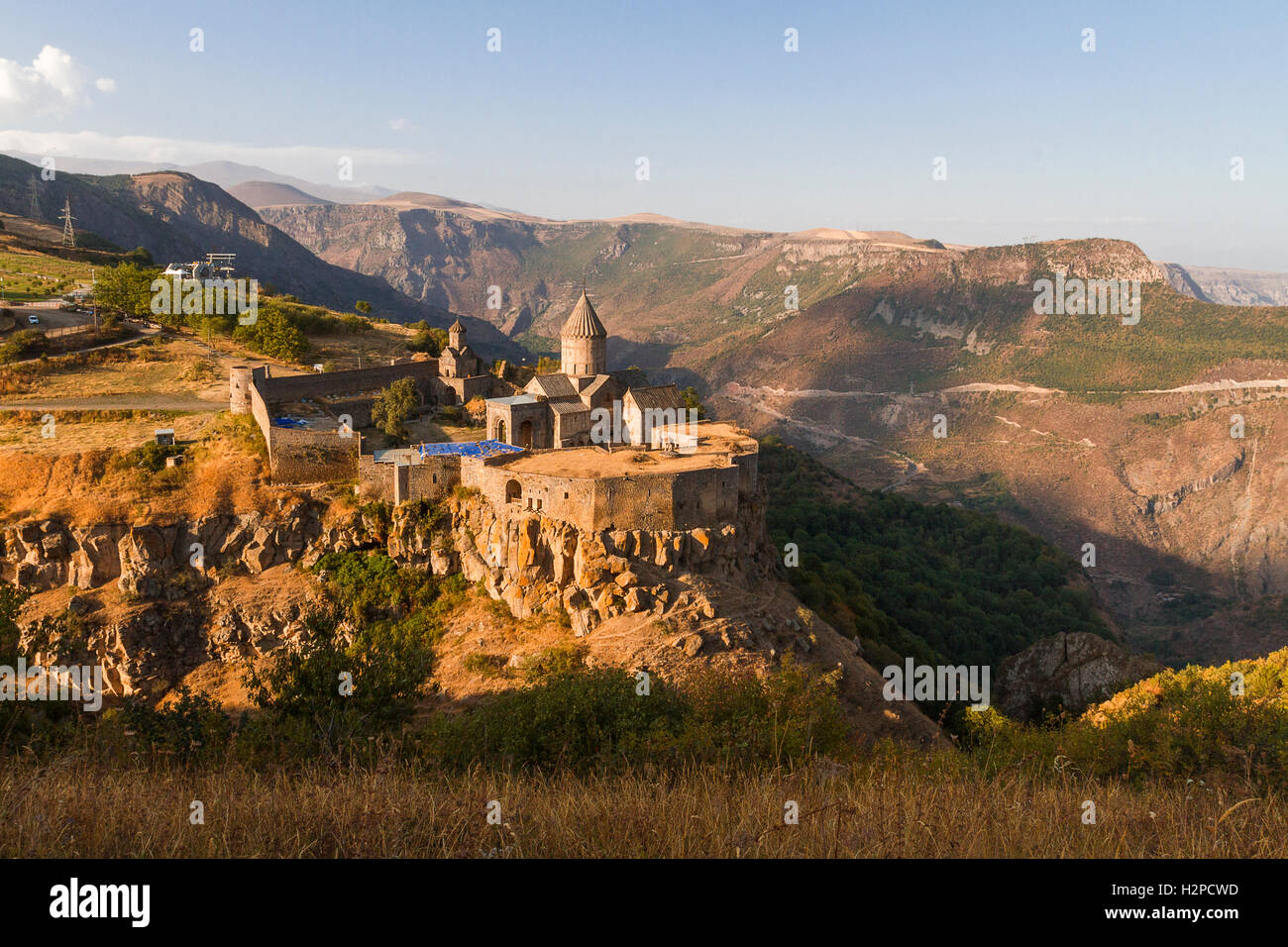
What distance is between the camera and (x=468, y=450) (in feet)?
101

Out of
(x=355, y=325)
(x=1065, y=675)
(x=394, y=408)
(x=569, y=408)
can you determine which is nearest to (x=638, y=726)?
(x=569, y=408)

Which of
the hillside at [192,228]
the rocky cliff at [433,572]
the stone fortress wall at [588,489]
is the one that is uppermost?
the hillside at [192,228]

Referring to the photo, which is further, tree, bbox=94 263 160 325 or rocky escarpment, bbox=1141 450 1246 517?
rocky escarpment, bbox=1141 450 1246 517

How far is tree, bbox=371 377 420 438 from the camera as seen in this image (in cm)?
3522

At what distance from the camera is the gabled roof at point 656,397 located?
1355 inches

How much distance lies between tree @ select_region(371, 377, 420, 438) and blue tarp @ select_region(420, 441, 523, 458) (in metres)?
4.59

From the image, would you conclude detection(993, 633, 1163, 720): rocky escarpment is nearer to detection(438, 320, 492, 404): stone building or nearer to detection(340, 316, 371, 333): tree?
detection(438, 320, 492, 404): stone building

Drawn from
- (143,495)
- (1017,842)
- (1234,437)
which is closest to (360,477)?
(143,495)

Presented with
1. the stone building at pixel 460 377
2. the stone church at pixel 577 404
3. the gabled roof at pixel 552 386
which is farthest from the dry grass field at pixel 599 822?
the stone building at pixel 460 377

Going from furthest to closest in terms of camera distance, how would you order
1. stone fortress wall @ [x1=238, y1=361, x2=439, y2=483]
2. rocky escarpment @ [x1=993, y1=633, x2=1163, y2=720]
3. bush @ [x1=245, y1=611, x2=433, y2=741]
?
1. rocky escarpment @ [x1=993, y1=633, x2=1163, y2=720]
2. stone fortress wall @ [x1=238, y1=361, x2=439, y2=483]
3. bush @ [x1=245, y1=611, x2=433, y2=741]

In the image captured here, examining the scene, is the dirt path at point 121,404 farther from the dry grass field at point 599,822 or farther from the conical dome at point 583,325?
the dry grass field at point 599,822

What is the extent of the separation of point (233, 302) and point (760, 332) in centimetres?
12284

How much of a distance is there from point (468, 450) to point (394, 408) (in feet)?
21.8

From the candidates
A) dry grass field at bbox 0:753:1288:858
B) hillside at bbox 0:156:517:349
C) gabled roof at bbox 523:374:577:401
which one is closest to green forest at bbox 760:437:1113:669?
gabled roof at bbox 523:374:577:401
